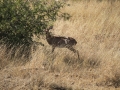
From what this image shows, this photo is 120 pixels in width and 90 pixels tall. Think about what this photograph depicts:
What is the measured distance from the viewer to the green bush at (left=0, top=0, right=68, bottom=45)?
22.5ft

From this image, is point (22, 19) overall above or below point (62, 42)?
above

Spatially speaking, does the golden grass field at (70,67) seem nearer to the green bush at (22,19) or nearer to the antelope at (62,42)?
the antelope at (62,42)

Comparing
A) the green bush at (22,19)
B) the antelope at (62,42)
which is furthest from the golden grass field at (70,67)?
the green bush at (22,19)

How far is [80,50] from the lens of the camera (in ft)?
25.6

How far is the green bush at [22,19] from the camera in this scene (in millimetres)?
6856

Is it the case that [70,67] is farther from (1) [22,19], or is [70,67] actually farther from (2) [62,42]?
(1) [22,19]

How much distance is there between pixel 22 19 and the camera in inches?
273

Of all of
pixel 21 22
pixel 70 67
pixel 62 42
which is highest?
pixel 21 22

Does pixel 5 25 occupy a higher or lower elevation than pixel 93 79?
higher

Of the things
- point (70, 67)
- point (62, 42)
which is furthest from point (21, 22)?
point (70, 67)

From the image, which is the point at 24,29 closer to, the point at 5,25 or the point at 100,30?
the point at 5,25

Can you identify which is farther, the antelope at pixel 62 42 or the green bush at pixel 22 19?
the antelope at pixel 62 42

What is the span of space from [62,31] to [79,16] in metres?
A: 2.28

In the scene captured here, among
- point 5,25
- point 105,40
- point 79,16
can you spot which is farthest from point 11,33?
point 79,16
